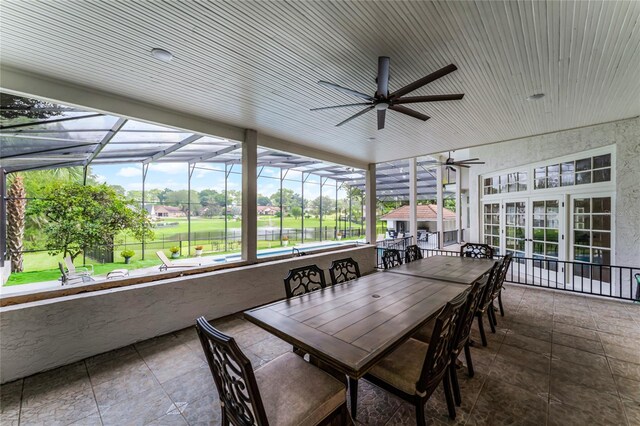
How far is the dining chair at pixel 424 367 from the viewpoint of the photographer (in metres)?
1.48

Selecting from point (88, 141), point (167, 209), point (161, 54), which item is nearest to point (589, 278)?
point (161, 54)

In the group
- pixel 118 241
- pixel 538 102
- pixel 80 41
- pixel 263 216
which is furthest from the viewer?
pixel 263 216

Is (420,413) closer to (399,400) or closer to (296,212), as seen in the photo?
(399,400)

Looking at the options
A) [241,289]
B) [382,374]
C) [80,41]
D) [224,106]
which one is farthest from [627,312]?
[80,41]

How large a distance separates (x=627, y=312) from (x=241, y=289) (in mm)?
Result: 5824

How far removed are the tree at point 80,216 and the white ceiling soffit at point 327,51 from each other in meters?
4.26

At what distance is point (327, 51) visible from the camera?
7.45 feet

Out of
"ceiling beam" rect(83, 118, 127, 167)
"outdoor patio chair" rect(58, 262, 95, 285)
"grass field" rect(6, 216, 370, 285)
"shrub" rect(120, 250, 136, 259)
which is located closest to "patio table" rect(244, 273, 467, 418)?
"ceiling beam" rect(83, 118, 127, 167)

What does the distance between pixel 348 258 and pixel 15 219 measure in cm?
940

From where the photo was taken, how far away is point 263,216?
11180 millimetres

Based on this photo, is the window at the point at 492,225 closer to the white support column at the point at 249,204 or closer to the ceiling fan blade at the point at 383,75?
the ceiling fan blade at the point at 383,75

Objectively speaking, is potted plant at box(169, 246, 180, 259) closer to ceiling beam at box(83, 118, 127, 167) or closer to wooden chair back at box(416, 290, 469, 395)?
ceiling beam at box(83, 118, 127, 167)

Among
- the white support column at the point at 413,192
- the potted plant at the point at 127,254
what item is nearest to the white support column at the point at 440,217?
the white support column at the point at 413,192

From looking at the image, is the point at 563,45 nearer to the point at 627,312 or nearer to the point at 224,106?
the point at 224,106
